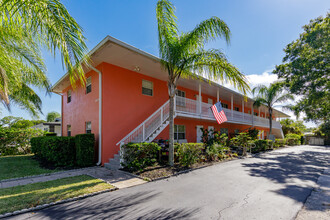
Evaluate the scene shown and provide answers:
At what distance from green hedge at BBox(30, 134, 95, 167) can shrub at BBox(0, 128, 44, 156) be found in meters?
5.57

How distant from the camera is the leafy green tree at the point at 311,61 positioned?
1279cm

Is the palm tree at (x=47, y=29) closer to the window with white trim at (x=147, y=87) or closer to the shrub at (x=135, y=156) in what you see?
the shrub at (x=135, y=156)

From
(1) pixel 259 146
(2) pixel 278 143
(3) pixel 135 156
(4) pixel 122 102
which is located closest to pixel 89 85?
(4) pixel 122 102

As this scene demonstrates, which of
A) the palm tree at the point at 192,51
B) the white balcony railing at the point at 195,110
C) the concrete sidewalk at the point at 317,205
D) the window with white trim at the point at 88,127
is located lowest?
the concrete sidewalk at the point at 317,205

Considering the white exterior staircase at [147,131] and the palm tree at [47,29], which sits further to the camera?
the white exterior staircase at [147,131]

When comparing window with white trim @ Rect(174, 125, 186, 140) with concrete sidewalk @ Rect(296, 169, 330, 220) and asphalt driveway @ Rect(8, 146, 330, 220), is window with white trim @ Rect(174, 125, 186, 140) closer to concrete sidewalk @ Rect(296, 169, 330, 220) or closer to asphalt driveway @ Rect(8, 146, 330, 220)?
asphalt driveway @ Rect(8, 146, 330, 220)

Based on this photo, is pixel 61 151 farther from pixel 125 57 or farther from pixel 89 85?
pixel 125 57

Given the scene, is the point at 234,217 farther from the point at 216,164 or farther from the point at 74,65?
the point at 216,164

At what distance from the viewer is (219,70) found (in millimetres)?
7355

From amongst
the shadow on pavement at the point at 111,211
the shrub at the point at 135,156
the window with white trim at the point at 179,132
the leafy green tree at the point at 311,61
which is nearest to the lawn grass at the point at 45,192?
the shadow on pavement at the point at 111,211

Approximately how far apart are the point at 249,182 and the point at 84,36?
265 inches

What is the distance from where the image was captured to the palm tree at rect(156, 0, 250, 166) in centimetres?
708

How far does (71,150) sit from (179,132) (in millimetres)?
7322

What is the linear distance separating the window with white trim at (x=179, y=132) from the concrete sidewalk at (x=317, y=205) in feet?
27.4
